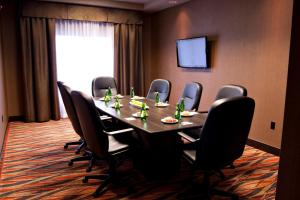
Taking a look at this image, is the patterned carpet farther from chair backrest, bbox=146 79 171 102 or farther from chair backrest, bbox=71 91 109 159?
chair backrest, bbox=146 79 171 102

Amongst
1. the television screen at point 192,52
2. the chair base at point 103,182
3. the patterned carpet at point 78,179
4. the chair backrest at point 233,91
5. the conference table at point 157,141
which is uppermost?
the television screen at point 192,52

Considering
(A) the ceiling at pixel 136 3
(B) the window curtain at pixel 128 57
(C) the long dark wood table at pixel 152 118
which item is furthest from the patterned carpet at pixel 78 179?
(A) the ceiling at pixel 136 3

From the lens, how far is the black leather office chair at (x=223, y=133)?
1.91m

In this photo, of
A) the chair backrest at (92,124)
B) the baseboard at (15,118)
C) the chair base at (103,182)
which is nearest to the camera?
the chair backrest at (92,124)

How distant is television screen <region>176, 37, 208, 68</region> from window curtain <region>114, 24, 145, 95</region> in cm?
124

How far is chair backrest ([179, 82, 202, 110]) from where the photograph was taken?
356cm

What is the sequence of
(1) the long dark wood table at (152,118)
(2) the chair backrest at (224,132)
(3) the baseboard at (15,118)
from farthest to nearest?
(3) the baseboard at (15,118)
(1) the long dark wood table at (152,118)
(2) the chair backrest at (224,132)

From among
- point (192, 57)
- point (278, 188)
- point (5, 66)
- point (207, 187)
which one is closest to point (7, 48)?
point (5, 66)

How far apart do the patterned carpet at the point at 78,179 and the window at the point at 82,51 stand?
7.03ft

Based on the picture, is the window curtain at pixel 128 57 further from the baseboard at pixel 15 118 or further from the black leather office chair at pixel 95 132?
the black leather office chair at pixel 95 132

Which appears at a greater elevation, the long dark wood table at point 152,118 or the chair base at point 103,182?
the long dark wood table at point 152,118

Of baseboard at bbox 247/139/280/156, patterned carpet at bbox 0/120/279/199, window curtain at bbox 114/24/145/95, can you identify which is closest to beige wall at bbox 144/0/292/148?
baseboard at bbox 247/139/280/156

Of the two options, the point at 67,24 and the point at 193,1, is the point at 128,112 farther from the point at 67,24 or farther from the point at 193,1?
the point at 67,24

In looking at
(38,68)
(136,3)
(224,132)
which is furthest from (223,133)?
(136,3)
